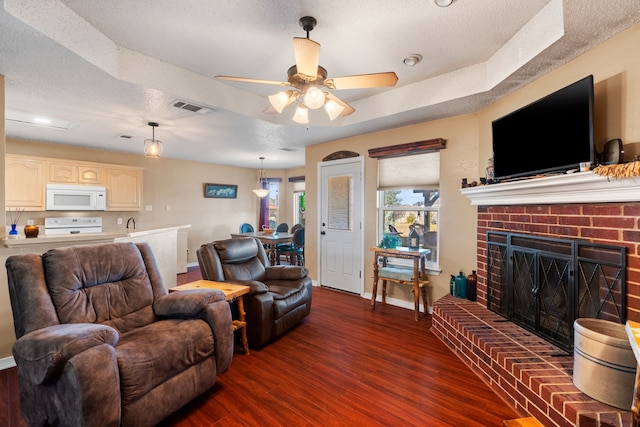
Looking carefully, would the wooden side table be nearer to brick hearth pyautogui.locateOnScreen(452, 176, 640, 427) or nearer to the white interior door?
brick hearth pyautogui.locateOnScreen(452, 176, 640, 427)

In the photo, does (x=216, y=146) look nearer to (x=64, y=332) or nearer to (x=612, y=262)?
(x=64, y=332)

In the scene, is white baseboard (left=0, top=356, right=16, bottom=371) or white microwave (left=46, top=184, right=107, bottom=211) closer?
white baseboard (left=0, top=356, right=16, bottom=371)

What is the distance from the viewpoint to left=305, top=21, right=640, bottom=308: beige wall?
5.94 feet

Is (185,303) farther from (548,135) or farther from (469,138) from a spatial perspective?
(469,138)

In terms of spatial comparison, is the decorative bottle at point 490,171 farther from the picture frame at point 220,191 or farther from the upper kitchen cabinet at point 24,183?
the upper kitchen cabinet at point 24,183

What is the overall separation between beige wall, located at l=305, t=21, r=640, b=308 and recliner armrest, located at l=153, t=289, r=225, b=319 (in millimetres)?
2578

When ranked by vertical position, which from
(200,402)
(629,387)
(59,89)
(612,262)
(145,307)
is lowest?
(200,402)

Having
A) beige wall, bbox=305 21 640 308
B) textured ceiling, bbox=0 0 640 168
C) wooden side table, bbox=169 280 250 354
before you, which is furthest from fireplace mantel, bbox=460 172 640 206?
wooden side table, bbox=169 280 250 354

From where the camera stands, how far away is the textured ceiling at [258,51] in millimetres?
1893

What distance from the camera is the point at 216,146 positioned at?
5.05 m

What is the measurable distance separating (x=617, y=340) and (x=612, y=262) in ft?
1.80

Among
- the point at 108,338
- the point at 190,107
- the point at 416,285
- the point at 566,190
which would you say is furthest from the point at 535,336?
the point at 190,107

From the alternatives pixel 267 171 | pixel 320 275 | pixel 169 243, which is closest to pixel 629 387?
pixel 320 275

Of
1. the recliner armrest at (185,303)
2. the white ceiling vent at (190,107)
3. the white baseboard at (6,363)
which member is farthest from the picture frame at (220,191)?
the recliner armrest at (185,303)
